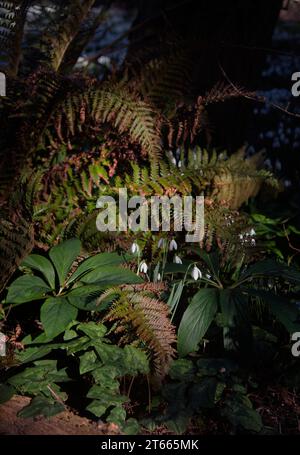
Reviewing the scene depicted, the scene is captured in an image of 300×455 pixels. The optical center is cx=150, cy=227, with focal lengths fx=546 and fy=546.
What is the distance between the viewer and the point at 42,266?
2.62m

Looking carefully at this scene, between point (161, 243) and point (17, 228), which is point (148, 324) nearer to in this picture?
point (161, 243)

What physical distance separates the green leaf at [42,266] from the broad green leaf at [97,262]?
0.09 meters

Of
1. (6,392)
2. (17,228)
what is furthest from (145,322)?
(17,228)

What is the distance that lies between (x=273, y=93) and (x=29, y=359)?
6.09m

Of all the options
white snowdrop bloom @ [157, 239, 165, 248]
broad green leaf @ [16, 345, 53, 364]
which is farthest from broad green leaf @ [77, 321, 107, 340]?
white snowdrop bloom @ [157, 239, 165, 248]

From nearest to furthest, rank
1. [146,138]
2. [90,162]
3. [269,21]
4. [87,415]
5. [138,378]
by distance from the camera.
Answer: [87,415] < [138,378] < [146,138] < [90,162] < [269,21]

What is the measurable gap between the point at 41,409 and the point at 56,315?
1.26 ft

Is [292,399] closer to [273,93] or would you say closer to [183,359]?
[183,359]

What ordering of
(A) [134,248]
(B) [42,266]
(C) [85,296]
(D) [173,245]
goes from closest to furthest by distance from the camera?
(C) [85,296] → (B) [42,266] → (A) [134,248] → (D) [173,245]

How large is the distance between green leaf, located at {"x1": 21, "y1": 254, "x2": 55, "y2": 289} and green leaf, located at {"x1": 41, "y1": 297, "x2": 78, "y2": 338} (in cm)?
17

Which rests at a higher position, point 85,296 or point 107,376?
point 85,296

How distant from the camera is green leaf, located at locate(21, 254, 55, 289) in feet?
8.51
